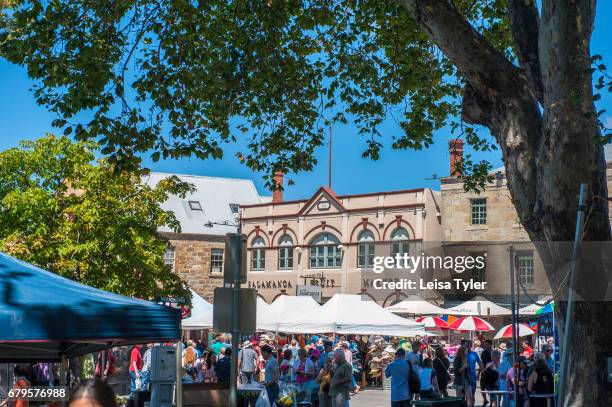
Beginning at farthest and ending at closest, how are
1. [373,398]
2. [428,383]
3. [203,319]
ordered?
[203,319] < [373,398] < [428,383]

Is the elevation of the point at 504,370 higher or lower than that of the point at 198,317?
lower

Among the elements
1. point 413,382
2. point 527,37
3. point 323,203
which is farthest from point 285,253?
point 527,37

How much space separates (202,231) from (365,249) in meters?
15.1

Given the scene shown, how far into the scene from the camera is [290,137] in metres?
15.9

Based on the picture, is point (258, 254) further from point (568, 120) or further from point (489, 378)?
point (568, 120)

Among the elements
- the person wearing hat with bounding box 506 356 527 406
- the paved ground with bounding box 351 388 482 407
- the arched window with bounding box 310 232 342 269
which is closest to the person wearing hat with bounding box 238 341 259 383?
the paved ground with bounding box 351 388 482 407

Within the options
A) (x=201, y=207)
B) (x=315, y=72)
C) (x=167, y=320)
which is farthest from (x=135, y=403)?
(x=201, y=207)

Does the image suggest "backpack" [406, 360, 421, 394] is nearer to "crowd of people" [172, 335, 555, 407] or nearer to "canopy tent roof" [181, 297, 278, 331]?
"crowd of people" [172, 335, 555, 407]

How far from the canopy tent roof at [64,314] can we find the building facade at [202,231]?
175ft

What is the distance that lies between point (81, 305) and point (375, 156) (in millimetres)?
10363

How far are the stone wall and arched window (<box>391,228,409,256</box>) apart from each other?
49.4ft

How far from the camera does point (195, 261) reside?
63594 mm

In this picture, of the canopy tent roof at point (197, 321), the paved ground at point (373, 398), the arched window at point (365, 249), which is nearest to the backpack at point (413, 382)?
the paved ground at point (373, 398)

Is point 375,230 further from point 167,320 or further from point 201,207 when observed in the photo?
point 167,320
